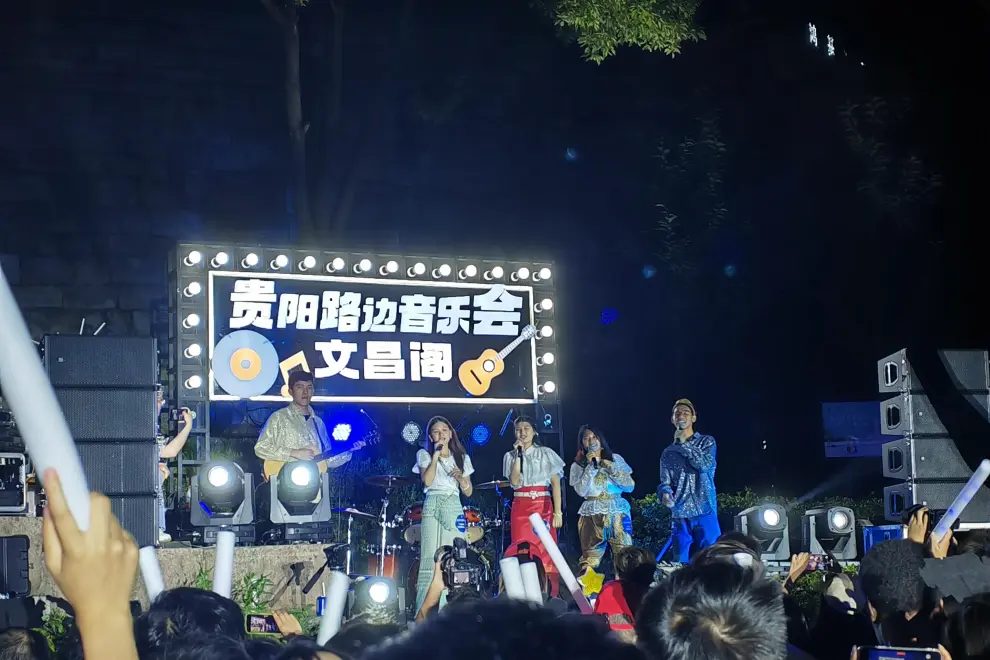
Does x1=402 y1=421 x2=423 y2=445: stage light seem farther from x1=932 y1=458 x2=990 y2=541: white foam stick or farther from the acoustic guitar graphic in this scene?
x1=932 y1=458 x2=990 y2=541: white foam stick

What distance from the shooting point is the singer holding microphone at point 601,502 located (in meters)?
10.3

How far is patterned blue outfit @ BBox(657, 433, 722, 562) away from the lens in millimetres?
9992

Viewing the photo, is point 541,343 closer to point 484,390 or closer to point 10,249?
point 484,390

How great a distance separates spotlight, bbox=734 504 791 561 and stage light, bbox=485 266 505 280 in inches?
165

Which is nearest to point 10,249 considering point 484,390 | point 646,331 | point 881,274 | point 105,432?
point 484,390

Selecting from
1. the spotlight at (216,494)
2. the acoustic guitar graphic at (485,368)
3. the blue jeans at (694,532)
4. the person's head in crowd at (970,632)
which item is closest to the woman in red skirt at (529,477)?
the blue jeans at (694,532)

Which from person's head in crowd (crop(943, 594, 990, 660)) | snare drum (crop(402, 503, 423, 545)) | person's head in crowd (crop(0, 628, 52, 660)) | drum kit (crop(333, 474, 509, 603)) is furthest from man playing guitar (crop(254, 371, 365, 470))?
person's head in crowd (crop(943, 594, 990, 660))

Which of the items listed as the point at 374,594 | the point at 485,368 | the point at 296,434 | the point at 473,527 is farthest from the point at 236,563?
the point at 485,368

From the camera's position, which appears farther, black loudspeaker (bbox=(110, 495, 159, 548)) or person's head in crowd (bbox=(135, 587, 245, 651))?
black loudspeaker (bbox=(110, 495, 159, 548))

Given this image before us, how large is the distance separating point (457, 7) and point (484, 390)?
19.3ft

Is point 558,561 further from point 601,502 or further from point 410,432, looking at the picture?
point 410,432

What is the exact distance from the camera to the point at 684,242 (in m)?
15.8

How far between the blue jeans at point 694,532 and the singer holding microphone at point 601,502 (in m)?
0.49

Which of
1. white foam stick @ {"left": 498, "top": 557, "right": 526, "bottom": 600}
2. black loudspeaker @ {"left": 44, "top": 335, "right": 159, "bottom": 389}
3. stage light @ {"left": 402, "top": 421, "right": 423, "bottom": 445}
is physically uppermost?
black loudspeaker @ {"left": 44, "top": 335, "right": 159, "bottom": 389}
